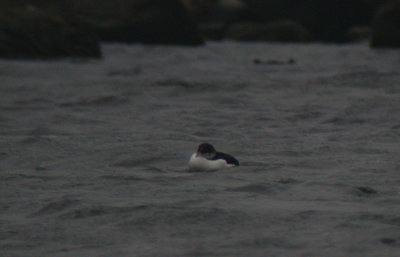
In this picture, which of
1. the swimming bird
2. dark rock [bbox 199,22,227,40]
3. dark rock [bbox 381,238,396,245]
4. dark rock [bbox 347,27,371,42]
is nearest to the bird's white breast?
the swimming bird

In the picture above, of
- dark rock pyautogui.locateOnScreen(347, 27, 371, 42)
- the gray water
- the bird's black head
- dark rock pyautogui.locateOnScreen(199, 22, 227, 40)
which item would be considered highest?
the bird's black head

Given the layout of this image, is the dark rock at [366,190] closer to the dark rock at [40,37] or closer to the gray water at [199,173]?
the gray water at [199,173]

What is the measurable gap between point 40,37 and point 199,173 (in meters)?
16.8

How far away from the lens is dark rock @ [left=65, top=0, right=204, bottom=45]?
112 feet

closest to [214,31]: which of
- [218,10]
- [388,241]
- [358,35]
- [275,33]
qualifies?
[218,10]

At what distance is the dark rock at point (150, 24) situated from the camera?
34.0 meters

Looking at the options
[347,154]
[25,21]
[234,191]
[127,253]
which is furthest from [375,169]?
[25,21]

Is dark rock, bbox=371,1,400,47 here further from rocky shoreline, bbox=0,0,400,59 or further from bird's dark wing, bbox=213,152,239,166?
bird's dark wing, bbox=213,152,239,166

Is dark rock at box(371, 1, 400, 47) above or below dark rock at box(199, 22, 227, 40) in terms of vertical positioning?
above

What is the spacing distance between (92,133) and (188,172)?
2942mm

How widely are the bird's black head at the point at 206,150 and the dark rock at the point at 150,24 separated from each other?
2542 cm

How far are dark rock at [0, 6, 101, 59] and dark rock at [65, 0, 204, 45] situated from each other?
8.47 meters

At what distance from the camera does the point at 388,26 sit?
97.5 ft

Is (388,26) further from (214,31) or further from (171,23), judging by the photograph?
(214,31)
